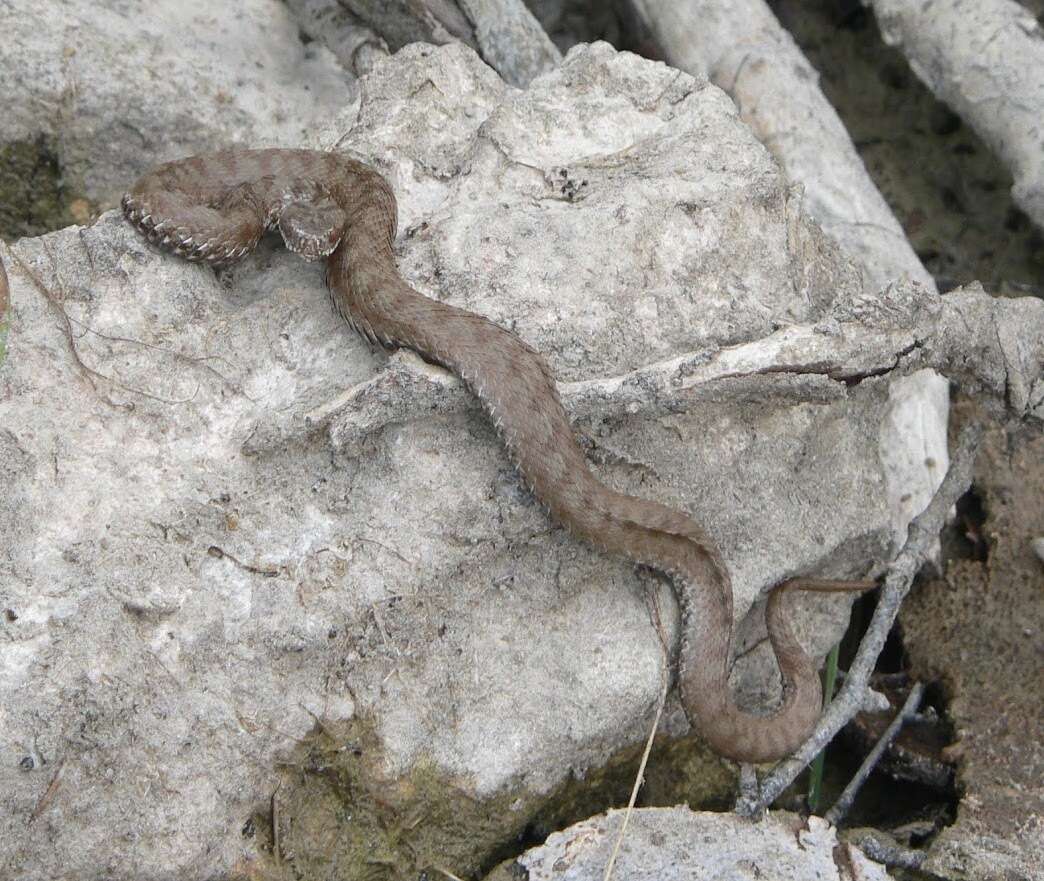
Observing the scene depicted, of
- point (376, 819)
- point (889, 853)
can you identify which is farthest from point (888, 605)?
point (376, 819)

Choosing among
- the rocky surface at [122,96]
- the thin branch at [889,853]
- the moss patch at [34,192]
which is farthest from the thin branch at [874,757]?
the moss patch at [34,192]

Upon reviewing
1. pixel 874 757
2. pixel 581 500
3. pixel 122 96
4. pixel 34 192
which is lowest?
pixel 34 192

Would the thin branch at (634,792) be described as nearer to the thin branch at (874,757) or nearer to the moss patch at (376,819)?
the moss patch at (376,819)

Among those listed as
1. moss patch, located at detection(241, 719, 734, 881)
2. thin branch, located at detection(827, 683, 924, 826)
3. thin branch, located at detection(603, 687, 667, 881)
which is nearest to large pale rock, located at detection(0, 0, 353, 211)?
moss patch, located at detection(241, 719, 734, 881)

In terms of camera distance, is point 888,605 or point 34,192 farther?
point 34,192

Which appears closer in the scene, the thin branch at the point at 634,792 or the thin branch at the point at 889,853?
the thin branch at the point at 634,792

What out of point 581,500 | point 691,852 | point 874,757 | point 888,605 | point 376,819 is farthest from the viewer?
point 888,605

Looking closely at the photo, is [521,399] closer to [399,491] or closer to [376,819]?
[399,491]

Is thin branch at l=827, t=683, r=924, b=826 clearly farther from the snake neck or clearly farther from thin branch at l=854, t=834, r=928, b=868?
the snake neck
